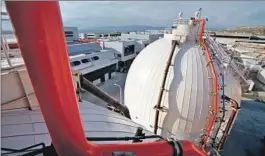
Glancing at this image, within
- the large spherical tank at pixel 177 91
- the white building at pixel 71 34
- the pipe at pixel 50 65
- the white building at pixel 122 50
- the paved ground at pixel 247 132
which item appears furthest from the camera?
the white building at pixel 71 34

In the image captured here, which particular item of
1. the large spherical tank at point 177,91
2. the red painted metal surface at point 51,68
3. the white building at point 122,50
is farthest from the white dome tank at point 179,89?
the white building at point 122,50

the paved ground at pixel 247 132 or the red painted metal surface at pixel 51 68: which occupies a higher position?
the red painted metal surface at pixel 51 68

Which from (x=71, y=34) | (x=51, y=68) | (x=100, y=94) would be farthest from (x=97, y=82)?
(x=51, y=68)

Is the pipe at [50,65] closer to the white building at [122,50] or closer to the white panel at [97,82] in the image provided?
the white panel at [97,82]

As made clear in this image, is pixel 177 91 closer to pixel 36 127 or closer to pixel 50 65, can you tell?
pixel 36 127

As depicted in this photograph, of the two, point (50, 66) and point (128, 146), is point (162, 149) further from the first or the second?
point (50, 66)
